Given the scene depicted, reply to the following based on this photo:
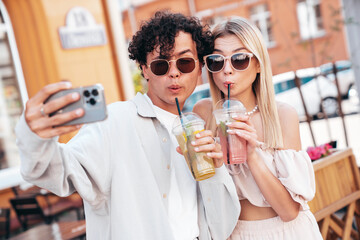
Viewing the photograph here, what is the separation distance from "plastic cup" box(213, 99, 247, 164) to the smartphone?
0.77 meters

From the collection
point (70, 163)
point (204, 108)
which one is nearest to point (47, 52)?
point (204, 108)

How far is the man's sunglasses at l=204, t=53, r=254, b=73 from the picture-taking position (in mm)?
2096

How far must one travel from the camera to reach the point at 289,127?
7.00ft

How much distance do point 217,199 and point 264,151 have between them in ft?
1.46

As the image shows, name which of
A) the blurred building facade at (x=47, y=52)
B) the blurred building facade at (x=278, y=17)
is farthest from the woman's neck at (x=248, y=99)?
the blurred building facade at (x=278, y=17)

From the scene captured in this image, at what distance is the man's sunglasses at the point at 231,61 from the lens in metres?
2.10

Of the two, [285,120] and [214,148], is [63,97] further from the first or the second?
[285,120]

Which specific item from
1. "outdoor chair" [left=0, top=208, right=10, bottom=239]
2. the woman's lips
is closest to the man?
the woman's lips

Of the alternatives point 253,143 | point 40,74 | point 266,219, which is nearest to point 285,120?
point 253,143

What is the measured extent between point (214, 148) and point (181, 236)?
40cm

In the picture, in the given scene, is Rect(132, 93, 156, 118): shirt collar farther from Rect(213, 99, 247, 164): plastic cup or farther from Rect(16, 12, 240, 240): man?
Rect(213, 99, 247, 164): plastic cup

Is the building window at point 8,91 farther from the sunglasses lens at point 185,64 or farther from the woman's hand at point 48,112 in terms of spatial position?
the woman's hand at point 48,112

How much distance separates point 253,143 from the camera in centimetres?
185

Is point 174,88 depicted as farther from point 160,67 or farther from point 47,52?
point 47,52
